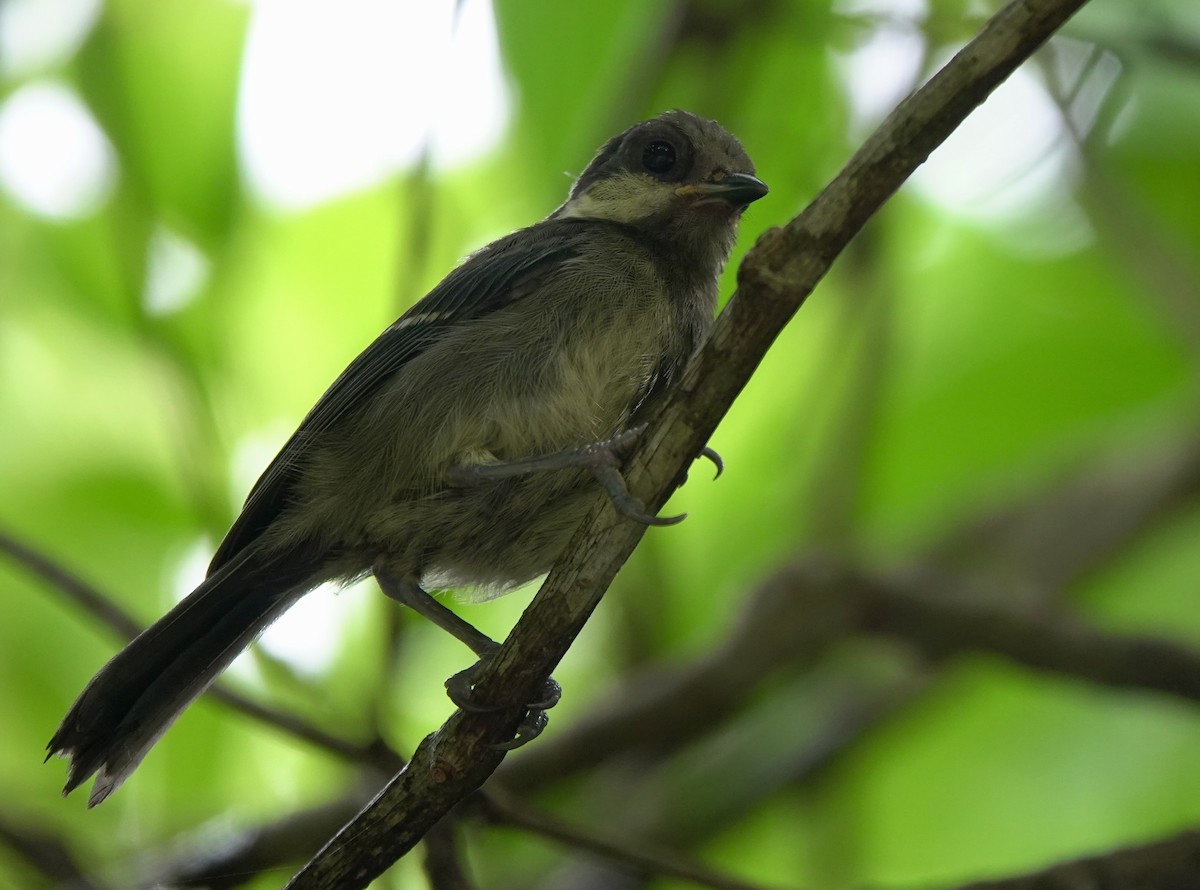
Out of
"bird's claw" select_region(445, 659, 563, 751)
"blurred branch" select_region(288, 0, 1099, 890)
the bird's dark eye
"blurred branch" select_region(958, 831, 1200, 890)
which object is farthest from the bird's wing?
"blurred branch" select_region(958, 831, 1200, 890)

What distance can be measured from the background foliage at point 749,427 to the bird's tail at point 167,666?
23.5 inches

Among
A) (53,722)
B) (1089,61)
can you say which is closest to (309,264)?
(53,722)

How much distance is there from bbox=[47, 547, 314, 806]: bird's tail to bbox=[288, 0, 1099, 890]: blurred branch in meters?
0.75

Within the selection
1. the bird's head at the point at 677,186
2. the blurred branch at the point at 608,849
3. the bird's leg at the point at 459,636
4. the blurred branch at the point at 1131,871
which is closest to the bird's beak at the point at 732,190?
the bird's head at the point at 677,186

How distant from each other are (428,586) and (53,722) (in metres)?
1.85

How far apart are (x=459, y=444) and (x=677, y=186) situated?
99 cm

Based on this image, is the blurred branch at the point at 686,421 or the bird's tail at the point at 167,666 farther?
the bird's tail at the point at 167,666

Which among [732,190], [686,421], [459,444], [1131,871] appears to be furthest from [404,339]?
[1131,871]

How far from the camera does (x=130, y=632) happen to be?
290cm

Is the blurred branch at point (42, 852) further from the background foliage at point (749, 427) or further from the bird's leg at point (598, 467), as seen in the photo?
the bird's leg at point (598, 467)

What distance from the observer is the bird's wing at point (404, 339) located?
3.21 meters

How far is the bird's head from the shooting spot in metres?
3.45

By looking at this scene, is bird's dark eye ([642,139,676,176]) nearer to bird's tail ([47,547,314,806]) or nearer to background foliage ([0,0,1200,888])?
background foliage ([0,0,1200,888])

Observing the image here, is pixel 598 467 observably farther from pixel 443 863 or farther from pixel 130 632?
pixel 130 632
